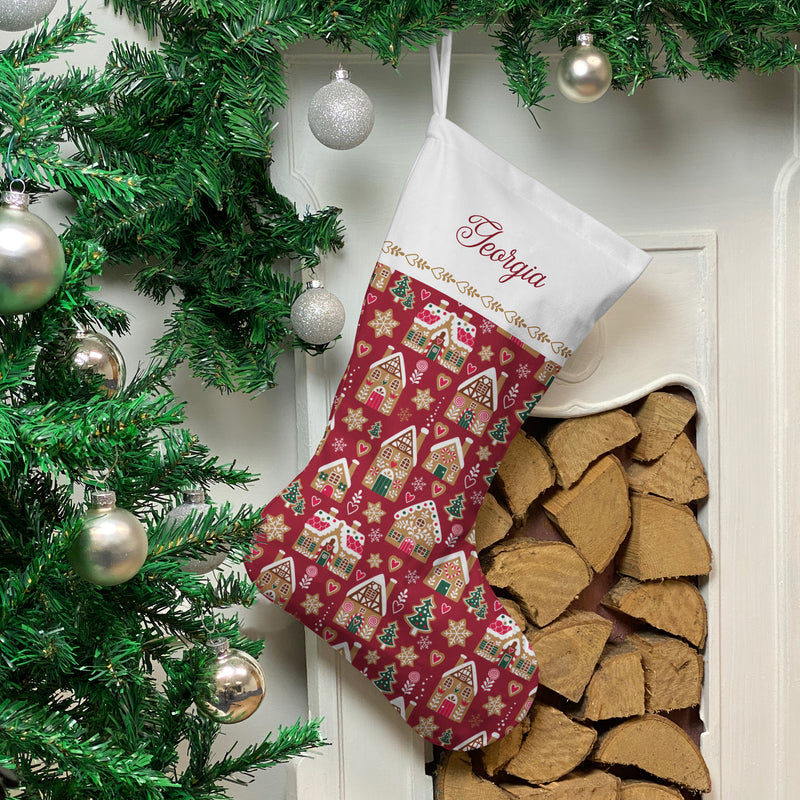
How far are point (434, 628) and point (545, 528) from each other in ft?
0.88

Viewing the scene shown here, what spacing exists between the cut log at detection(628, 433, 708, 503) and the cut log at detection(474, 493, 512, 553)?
0.77 feet

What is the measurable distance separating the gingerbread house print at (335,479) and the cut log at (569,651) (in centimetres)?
39

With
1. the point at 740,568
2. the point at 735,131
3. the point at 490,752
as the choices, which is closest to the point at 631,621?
the point at 740,568

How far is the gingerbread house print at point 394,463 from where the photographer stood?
4.16ft

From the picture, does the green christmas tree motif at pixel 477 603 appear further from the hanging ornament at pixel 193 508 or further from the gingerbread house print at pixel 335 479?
the hanging ornament at pixel 193 508

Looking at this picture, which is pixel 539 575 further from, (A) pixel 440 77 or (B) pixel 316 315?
(A) pixel 440 77

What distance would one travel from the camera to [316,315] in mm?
1199

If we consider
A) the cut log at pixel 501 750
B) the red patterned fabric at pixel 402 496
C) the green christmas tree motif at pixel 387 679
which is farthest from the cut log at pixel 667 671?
the green christmas tree motif at pixel 387 679

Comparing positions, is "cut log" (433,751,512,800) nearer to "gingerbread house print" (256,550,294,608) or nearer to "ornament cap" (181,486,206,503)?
"gingerbread house print" (256,550,294,608)

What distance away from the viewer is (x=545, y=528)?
56.5 inches

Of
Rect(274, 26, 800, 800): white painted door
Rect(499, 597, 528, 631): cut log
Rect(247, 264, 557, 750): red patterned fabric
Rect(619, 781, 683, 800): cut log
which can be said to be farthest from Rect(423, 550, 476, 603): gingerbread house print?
Rect(619, 781, 683, 800): cut log

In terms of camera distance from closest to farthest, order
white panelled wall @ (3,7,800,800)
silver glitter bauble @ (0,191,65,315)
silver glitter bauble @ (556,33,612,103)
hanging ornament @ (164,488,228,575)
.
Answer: silver glitter bauble @ (0,191,65,315), hanging ornament @ (164,488,228,575), silver glitter bauble @ (556,33,612,103), white panelled wall @ (3,7,800,800)

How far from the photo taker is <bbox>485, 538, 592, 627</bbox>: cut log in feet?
4.52

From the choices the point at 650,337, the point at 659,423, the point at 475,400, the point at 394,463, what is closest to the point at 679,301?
the point at 650,337
